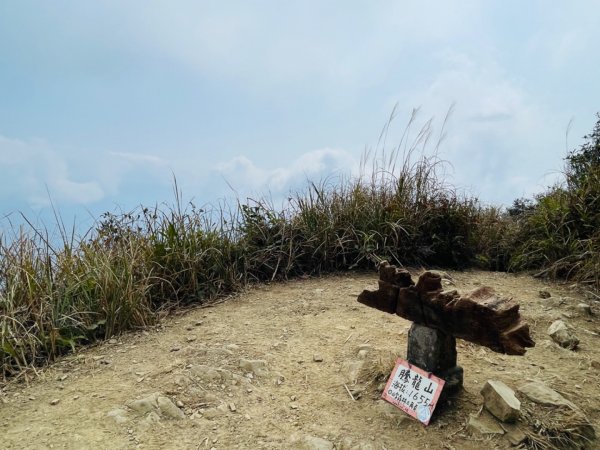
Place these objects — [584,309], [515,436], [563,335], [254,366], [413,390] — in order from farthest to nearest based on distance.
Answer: [584,309], [563,335], [254,366], [413,390], [515,436]

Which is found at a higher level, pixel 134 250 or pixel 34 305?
pixel 134 250

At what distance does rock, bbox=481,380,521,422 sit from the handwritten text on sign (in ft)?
0.76

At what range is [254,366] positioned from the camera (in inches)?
104

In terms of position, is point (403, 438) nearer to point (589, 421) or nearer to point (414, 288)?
point (414, 288)

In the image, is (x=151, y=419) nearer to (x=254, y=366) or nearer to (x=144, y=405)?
(x=144, y=405)

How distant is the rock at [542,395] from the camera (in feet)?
7.02

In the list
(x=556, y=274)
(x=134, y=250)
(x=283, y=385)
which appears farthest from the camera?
(x=556, y=274)

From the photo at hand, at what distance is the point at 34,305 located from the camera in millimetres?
3230

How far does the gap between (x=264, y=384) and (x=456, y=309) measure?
1.16 m

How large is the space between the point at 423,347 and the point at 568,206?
391 centimetres

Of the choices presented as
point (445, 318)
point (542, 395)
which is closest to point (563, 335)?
point (542, 395)

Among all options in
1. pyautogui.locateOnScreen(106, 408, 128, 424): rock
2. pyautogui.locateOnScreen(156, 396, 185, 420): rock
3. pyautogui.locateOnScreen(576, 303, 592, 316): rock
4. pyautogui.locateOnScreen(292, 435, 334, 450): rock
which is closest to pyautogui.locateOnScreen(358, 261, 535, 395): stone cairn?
pyautogui.locateOnScreen(292, 435, 334, 450): rock

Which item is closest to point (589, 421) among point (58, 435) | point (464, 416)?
point (464, 416)

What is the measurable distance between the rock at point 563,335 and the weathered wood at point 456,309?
1.43 metres
